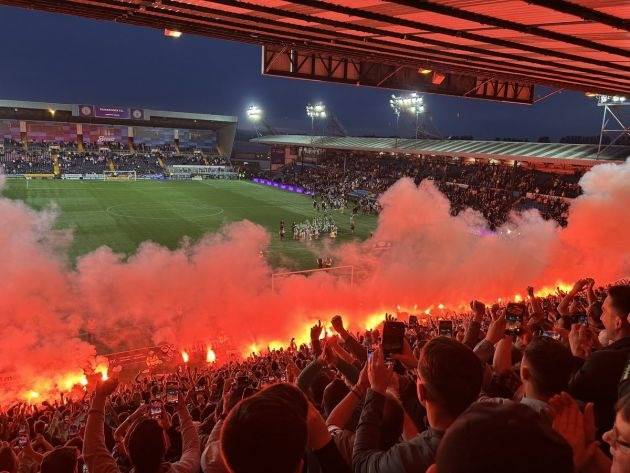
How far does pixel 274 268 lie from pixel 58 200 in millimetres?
22862

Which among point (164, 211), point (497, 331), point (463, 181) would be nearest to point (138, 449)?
point (497, 331)

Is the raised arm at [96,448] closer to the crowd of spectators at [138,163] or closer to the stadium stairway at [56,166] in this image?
the stadium stairway at [56,166]

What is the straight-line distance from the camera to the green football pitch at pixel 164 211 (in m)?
24.8

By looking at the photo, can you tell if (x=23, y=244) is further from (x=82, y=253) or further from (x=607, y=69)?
(x=607, y=69)

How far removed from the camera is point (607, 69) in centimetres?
999

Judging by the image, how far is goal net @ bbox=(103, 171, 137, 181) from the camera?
54153 millimetres

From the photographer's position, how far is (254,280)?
16922mm

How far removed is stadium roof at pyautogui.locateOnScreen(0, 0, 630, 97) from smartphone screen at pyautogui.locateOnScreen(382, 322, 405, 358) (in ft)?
11.1

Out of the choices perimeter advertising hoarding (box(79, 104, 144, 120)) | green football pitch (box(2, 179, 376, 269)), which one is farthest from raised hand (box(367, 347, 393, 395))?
perimeter advertising hoarding (box(79, 104, 144, 120))

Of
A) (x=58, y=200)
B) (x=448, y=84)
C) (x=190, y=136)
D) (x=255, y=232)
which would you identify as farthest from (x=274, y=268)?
(x=190, y=136)

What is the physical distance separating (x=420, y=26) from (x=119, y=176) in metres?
54.3

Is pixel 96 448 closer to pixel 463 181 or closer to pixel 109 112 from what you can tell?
pixel 463 181

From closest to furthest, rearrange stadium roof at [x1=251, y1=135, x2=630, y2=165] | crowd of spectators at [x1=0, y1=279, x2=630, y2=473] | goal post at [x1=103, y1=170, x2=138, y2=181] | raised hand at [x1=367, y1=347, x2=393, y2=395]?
crowd of spectators at [x1=0, y1=279, x2=630, y2=473], raised hand at [x1=367, y1=347, x2=393, y2=395], stadium roof at [x1=251, y1=135, x2=630, y2=165], goal post at [x1=103, y1=170, x2=138, y2=181]

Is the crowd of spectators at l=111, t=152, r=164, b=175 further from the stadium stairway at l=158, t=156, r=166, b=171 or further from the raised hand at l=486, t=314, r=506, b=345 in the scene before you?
the raised hand at l=486, t=314, r=506, b=345
